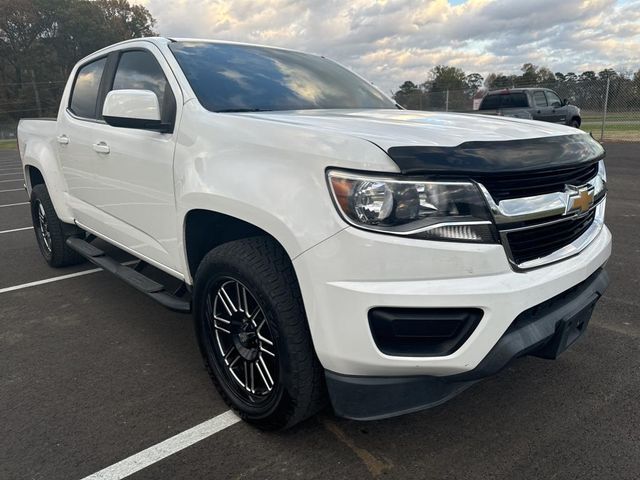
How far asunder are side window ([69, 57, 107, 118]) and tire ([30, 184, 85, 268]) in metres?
1.03

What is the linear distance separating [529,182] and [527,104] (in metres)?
15.2

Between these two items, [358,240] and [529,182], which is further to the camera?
[529,182]

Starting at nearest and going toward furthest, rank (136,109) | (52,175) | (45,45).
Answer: (136,109) → (52,175) → (45,45)

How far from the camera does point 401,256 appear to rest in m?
1.79

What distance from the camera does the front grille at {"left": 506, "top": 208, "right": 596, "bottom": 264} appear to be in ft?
6.38

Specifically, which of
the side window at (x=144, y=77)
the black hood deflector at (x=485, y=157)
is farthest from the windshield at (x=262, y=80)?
the black hood deflector at (x=485, y=157)

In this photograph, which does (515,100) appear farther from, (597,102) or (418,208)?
(418,208)

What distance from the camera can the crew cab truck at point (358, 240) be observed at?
71.5 inches

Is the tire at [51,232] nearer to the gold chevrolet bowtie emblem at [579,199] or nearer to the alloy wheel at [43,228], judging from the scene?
the alloy wheel at [43,228]

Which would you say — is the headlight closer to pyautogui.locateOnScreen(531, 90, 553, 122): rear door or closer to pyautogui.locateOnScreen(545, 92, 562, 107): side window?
pyautogui.locateOnScreen(531, 90, 553, 122): rear door

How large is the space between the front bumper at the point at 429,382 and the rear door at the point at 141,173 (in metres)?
1.35

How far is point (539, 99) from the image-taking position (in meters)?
16.0

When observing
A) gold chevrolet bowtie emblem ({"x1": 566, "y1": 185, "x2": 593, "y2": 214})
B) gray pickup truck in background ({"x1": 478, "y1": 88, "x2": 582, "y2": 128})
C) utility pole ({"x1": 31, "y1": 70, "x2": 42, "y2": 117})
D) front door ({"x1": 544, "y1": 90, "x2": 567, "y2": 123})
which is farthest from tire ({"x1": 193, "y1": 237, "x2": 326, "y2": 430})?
utility pole ({"x1": 31, "y1": 70, "x2": 42, "y2": 117})

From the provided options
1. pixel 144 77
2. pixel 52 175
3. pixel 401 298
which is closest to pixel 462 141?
pixel 401 298
